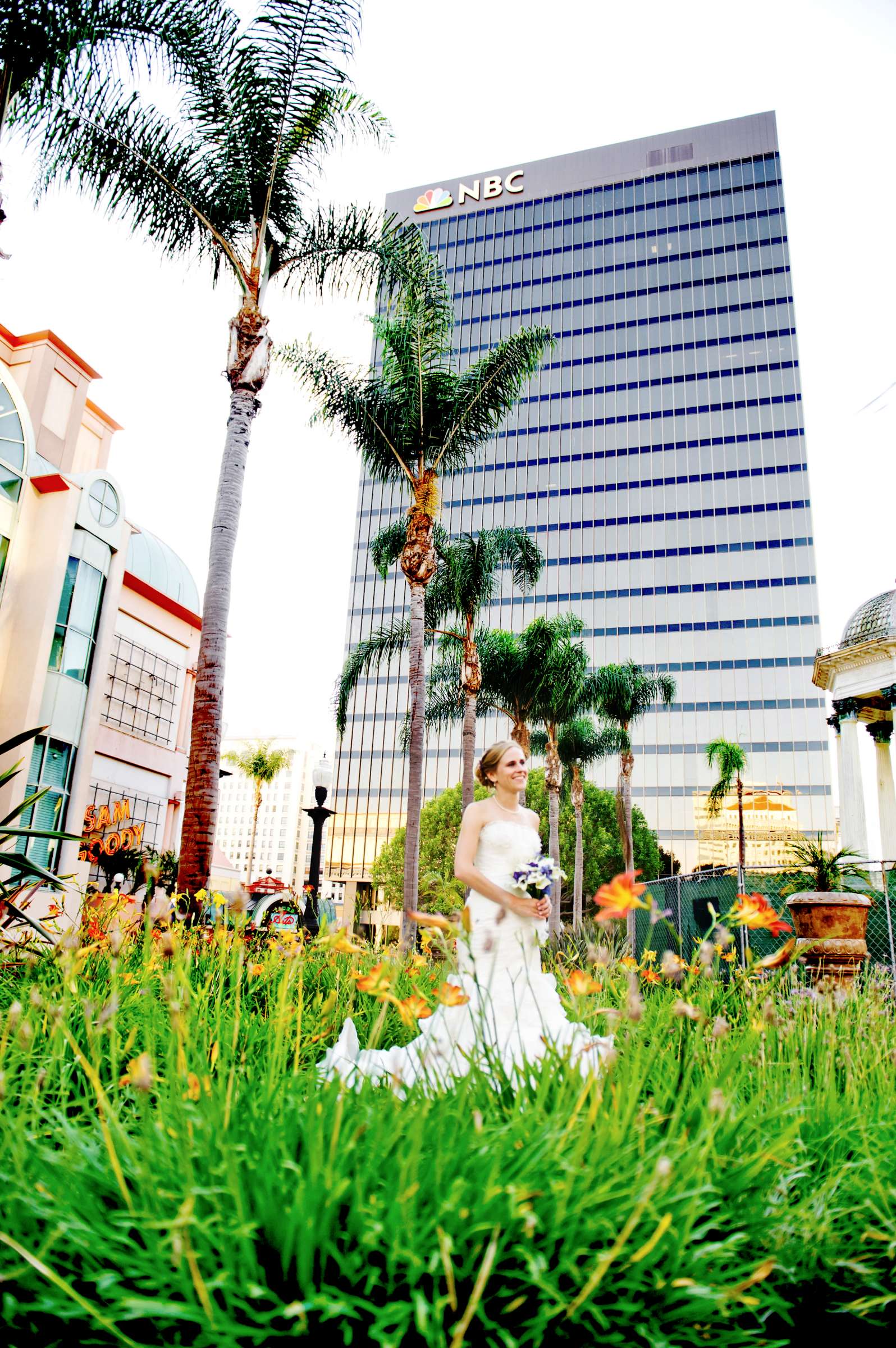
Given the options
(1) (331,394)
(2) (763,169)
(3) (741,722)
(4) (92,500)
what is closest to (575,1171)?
(1) (331,394)

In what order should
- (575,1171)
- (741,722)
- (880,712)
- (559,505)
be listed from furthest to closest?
(559,505) → (741,722) → (880,712) → (575,1171)

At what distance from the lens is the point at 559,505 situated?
76.4 meters

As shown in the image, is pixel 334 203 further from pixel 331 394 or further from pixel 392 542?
pixel 392 542

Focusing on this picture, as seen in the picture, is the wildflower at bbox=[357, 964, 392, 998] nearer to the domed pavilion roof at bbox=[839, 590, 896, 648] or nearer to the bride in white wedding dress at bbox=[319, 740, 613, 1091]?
the bride in white wedding dress at bbox=[319, 740, 613, 1091]

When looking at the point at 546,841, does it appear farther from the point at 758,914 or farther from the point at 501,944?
the point at 758,914

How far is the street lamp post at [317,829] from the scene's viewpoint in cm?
1338

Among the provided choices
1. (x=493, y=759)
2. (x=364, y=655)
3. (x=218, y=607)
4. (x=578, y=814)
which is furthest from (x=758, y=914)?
(x=578, y=814)

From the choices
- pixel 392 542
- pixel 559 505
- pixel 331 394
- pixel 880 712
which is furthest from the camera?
pixel 559 505

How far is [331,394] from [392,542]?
6250mm

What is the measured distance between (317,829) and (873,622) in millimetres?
23672

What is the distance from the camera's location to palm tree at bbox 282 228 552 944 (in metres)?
18.9

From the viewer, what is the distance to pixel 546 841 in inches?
1929

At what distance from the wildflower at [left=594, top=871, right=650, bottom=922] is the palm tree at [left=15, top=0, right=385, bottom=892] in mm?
7901

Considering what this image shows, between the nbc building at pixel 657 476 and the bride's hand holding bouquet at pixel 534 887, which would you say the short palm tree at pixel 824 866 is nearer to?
the bride's hand holding bouquet at pixel 534 887
